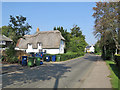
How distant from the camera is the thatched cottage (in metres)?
38.2

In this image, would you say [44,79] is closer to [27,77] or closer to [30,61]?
[27,77]

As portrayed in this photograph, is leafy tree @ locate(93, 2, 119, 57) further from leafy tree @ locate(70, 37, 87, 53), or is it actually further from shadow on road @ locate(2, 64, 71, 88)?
leafy tree @ locate(70, 37, 87, 53)

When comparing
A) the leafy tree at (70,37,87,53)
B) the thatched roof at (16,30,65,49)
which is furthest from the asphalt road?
the leafy tree at (70,37,87,53)

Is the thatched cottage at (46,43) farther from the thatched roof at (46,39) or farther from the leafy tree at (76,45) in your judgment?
the leafy tree at (76,45)

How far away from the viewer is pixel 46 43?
129ft

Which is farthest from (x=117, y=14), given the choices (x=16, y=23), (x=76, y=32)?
(x=76, y=32)

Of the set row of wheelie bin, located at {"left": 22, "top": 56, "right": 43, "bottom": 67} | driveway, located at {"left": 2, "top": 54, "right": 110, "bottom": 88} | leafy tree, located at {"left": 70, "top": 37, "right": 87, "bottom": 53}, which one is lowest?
driveway, located at {"left": 2, "top": 54, "right": 110, "bottom": 88}

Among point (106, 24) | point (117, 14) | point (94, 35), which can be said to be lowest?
point (94, 35)

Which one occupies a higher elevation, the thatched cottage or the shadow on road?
the thatched cottage

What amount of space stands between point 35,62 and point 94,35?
43.2 feet

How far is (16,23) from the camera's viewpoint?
30641 mm

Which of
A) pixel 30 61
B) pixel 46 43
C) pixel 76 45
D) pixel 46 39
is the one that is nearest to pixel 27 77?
pixel 30 61

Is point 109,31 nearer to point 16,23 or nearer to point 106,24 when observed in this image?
point 106,24

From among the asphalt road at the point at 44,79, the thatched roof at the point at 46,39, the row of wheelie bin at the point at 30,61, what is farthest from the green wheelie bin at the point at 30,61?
the thatched roof at the point at 46,39
